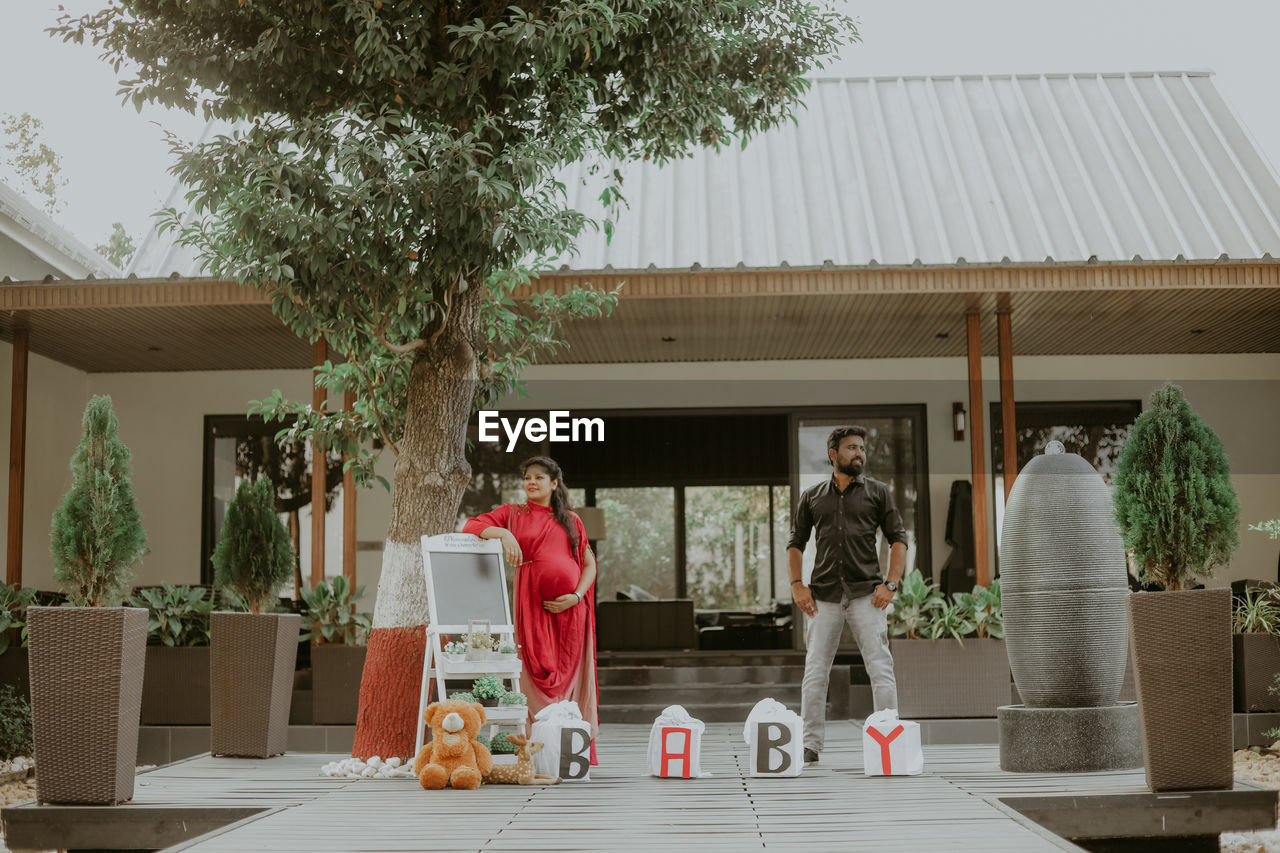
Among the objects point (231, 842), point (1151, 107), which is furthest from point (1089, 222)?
point (231, 842)

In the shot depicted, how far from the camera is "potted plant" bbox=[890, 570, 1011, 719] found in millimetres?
7348

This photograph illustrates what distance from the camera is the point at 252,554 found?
7.30m

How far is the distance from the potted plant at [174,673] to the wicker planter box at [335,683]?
65cm

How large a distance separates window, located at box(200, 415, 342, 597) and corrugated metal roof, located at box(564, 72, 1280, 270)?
3.31 meters

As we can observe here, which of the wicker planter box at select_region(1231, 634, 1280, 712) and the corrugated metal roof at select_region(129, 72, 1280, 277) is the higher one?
the corrugated metal roof at select_region(129, 72, 1280, 277)

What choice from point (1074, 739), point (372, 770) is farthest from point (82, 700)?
point (1074, 739)

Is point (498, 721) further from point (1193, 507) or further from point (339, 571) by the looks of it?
point (339, 571)

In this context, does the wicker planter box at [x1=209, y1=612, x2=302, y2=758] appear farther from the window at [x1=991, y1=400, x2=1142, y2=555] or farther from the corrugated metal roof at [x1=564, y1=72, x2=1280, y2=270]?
the window at [x1=991, y1=400, x2=1142, y2=555]

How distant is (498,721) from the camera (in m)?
5.16

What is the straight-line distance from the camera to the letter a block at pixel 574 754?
5.19m

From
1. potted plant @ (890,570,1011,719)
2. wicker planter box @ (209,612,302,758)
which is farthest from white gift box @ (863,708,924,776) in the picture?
wicker planter box @ (209,612,302,758)

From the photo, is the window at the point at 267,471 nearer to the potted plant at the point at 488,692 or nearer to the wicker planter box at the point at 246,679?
the wicker planter box at the point at 246,679

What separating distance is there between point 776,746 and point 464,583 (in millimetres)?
1582

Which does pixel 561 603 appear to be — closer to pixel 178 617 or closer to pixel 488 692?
pixel 488 692
